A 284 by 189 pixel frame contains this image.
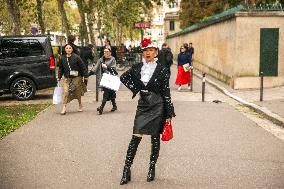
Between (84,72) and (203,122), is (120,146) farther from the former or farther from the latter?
(84,72)

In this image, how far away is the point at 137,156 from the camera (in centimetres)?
762

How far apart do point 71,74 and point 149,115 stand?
6328 millimetres

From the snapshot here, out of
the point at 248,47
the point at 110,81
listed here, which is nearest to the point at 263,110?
the point at 110,81

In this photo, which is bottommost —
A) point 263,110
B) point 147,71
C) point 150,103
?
point 263,110

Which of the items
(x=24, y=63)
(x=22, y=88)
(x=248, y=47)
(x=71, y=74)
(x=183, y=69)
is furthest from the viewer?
(x=183, y=69)

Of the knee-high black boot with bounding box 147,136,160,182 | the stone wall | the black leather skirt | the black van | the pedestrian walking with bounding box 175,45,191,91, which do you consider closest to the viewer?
the black leather skirt

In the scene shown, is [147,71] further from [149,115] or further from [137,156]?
[137,156]

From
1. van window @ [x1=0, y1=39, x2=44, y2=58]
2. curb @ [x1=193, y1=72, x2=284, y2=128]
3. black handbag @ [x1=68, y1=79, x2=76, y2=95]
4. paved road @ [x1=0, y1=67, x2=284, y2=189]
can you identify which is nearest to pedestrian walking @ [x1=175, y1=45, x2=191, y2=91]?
curb @ [x1=193, y1=72, x2=284, y2=128]

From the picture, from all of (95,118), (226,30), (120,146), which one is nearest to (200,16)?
(226,30)

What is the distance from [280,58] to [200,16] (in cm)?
3408

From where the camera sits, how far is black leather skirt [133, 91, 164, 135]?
612 cm

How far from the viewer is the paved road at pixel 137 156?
6.26 m

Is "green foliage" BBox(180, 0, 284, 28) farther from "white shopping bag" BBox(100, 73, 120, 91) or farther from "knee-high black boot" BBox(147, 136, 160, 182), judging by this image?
"knee-high black boot" BBox(147, 136, 160, 182)

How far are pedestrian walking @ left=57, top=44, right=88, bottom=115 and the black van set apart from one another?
3.44 meters
